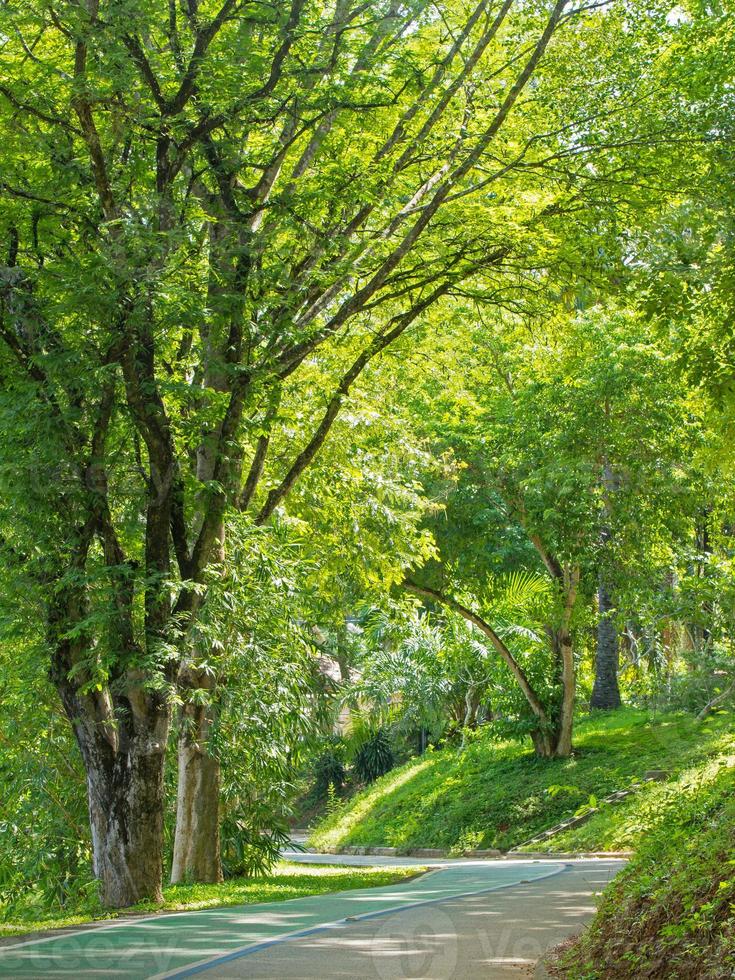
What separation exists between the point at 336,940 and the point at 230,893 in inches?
212

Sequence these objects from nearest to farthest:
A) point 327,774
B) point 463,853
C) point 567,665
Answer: point 463,853
point 567,665
point 327,774

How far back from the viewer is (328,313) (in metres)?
18.2

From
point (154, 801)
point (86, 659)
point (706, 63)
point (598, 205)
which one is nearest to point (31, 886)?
point (154, 801)

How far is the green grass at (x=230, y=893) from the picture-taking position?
1185cm

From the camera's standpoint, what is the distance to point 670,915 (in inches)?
271

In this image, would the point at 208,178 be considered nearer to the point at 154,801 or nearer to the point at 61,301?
the point at 61,301

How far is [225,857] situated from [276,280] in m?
8.66

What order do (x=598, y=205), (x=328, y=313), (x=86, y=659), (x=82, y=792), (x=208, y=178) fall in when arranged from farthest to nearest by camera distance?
1. (x=328, y=313)
2. (x=82, y=792)
3. (x=598, y=205)
4. (x=208, y=178)
5. (x=86, y=659)

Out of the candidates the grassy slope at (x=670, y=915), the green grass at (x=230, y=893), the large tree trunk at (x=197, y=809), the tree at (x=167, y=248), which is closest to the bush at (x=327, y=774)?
the green grass at (x=230, y=893)

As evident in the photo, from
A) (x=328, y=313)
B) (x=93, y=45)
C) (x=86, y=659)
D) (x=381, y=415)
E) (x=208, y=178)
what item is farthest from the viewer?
(x=381, y=415)

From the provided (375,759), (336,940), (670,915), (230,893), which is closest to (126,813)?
(230,893)

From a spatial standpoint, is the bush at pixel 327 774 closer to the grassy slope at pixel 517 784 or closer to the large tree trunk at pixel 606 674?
the grassy slope at pixel 517 784

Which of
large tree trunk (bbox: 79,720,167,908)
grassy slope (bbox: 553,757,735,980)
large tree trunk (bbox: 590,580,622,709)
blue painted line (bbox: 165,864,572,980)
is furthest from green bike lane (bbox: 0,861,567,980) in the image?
large tree trunk (bbox: 590,580,622,709)

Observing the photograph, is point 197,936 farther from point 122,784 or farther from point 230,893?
point 230,893
